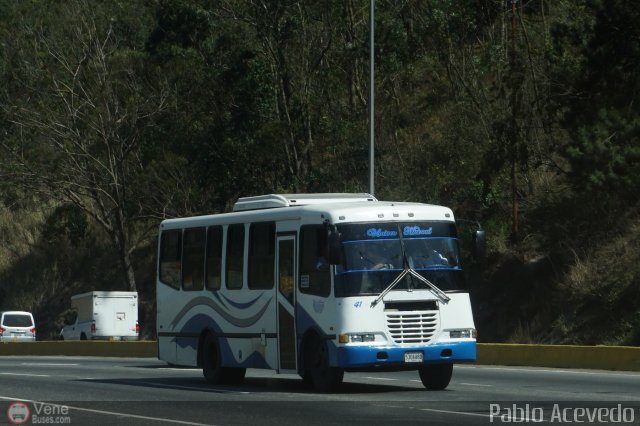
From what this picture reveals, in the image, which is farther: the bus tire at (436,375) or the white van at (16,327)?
the white van at (16,327)

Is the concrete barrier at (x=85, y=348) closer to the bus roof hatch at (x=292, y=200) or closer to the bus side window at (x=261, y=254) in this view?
the bus roof hatch at (x=292, y=200)

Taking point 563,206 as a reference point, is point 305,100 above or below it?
above

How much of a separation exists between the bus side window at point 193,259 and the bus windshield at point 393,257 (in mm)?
4731

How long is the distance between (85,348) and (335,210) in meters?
23.0

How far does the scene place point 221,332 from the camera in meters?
23.2

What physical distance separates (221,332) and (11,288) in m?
47.6

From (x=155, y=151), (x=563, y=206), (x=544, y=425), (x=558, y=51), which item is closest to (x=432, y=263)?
(x=544, y=425)

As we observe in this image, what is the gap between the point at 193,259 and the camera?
24578 millimetres

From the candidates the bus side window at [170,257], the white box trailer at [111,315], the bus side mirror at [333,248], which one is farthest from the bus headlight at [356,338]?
the white box trailer at [111,315]

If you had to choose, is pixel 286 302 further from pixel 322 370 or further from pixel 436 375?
pixel 436 375

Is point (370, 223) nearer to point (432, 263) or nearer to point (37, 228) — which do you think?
point (432, 263)

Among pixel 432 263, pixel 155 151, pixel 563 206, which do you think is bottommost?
pixel 432 263

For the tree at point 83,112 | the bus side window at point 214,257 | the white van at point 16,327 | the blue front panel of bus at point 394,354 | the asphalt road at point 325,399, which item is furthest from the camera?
the tree at point 83,112

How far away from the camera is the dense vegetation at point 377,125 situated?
3591 centimetres
